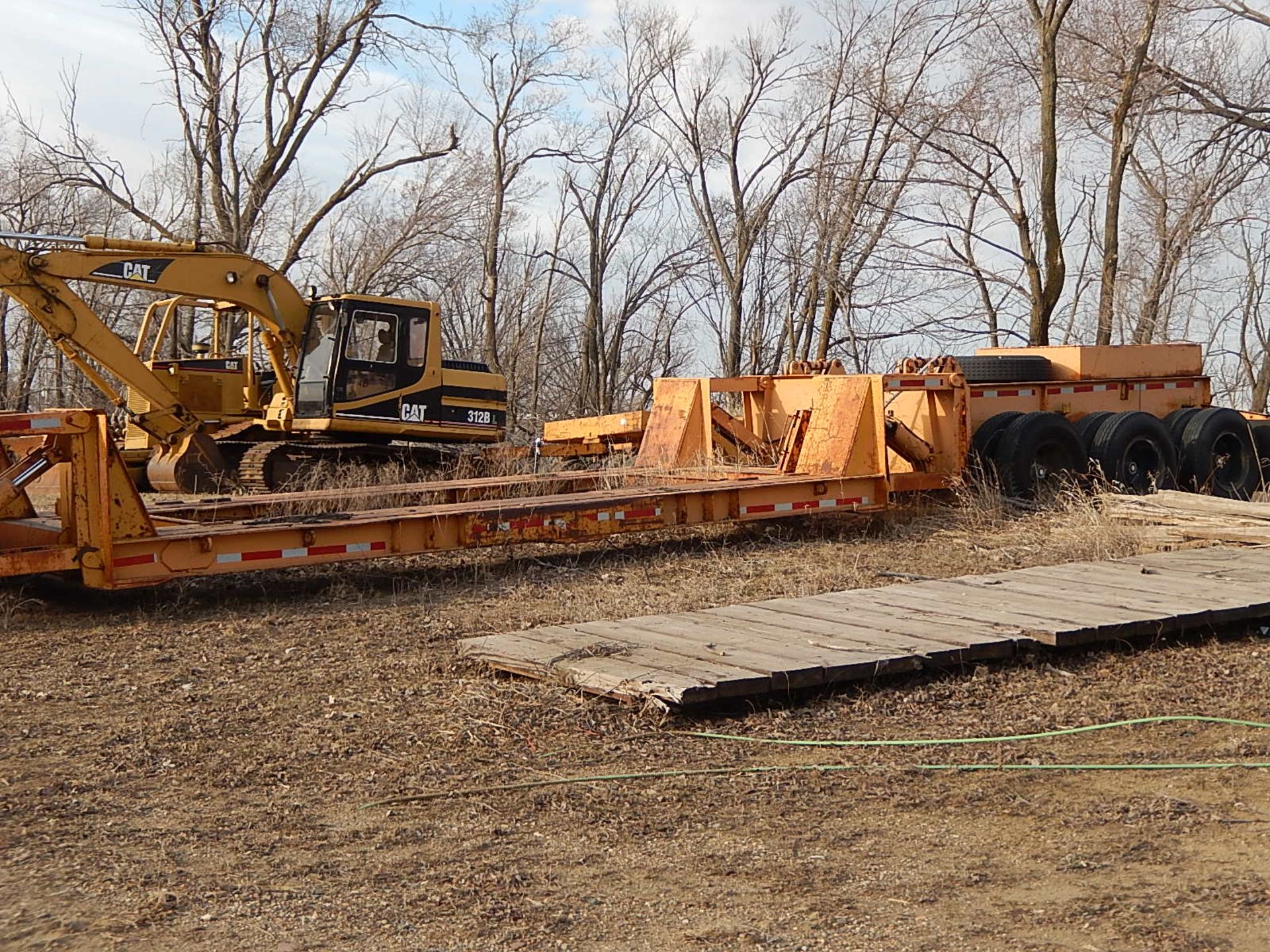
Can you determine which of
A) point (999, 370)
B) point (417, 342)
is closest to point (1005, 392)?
point (999, 370)

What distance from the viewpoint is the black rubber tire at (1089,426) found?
13242mm

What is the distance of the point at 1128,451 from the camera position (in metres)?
13.2

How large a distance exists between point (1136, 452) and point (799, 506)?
13.2ft

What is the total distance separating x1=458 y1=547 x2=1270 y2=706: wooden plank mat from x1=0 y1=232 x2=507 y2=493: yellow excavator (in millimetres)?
8644

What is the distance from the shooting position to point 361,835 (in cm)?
451

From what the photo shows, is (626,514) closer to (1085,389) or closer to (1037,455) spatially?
(1037,455)

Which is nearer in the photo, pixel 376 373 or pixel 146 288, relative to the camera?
pixel 146 288

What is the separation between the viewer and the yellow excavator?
1435cm

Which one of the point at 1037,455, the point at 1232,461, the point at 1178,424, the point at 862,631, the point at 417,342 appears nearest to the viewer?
the point at 862,631

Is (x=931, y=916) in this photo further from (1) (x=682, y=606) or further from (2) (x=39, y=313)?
(2) (x=39, y=313)

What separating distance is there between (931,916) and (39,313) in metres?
12.4

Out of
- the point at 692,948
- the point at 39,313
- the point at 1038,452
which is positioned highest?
the point at 39,313

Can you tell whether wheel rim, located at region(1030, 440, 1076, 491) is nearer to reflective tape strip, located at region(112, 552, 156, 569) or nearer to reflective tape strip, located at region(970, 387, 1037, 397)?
reflective tape strip, located at region(970, 387, 1037, 397)

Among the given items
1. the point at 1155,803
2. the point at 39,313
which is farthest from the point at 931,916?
the point at 39,313
